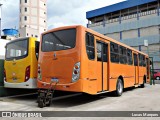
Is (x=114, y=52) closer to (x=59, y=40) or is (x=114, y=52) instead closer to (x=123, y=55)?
(x=123, y=55)

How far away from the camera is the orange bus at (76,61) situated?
26.9ft

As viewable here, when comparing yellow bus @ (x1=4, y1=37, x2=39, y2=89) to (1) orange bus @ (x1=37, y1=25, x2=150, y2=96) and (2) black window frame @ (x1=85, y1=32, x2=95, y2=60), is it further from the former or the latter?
(2) black window frame @ (x1=85, y1=32, x2=95, y2=60)

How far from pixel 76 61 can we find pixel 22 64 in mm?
2952

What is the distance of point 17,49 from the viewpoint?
10.3 metres

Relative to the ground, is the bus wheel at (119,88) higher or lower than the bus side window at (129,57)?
lower

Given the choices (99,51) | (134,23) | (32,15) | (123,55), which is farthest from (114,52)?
(32,15)

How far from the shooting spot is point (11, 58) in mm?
10477

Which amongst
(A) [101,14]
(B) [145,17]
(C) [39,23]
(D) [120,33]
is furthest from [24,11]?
(B) [145,17]

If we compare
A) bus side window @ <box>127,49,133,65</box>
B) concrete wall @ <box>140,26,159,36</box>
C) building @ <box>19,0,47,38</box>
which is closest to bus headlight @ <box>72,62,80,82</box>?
bus side window @ <box>127,49,133,65</box>

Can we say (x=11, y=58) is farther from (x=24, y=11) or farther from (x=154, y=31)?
(x=24, y=11)

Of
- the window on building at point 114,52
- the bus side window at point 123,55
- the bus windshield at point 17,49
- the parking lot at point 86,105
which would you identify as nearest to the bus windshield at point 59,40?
the bus windshield at point 17,49

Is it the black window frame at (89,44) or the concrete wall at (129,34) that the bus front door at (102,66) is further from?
the concrete wall at (129,34)

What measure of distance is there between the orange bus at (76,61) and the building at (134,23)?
118 ft

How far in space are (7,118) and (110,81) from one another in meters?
5.36
